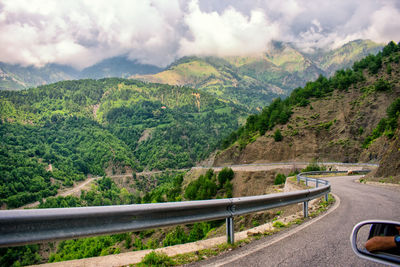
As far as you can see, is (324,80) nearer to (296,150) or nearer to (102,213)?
(296,150)

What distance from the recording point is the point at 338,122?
65000 millimetres

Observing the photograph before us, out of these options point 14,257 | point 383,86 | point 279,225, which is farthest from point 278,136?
point 279,225

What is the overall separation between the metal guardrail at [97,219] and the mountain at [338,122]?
51.5 meters

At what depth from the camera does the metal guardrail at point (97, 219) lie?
10.6 feet

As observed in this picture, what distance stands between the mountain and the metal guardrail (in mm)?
51518

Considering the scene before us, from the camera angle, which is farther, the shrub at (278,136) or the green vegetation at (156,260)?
the shrub at (278,136)

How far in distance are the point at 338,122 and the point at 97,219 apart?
71090mm

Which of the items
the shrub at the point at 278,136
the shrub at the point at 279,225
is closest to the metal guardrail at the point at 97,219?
the shrub at the point at 279,225

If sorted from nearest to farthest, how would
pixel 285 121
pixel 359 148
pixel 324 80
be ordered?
1. pixel 359 148
2. pixel 285 121
3. pixel 324 80

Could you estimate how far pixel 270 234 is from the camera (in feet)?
22.6

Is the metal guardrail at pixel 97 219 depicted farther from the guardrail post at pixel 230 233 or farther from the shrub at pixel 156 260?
the shrub at pixel 156 260

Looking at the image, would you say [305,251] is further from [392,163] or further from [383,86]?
[383,86]

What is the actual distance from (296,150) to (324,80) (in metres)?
35.5

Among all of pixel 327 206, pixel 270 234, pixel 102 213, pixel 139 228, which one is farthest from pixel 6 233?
pixel 327 206
